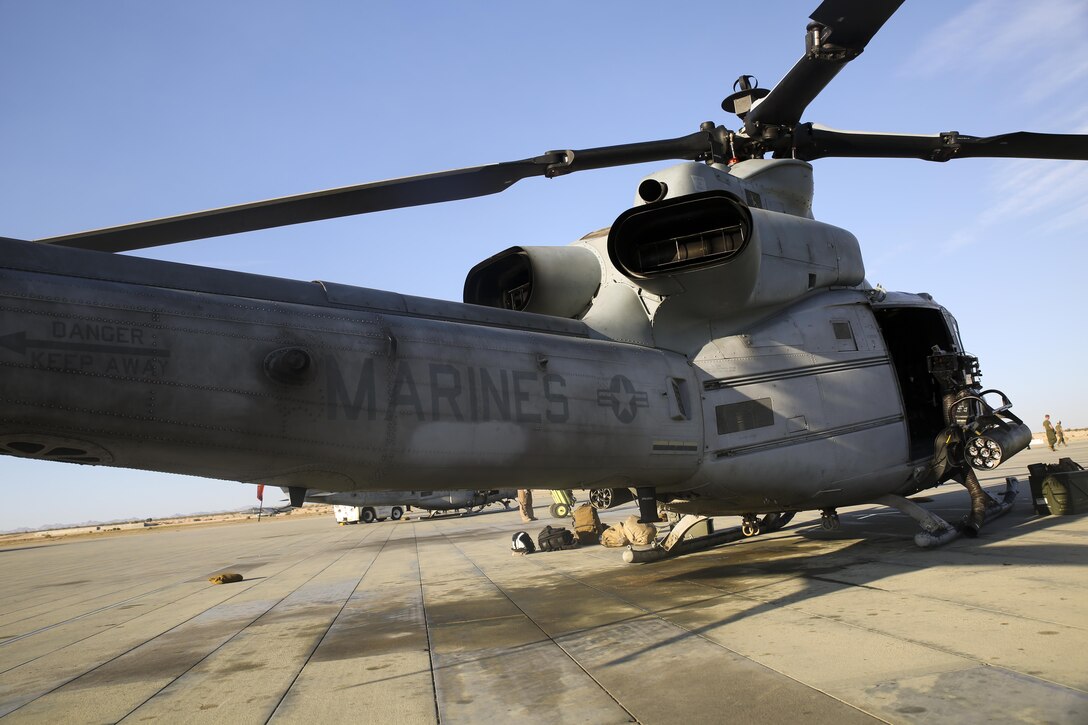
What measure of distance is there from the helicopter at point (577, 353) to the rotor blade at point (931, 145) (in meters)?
0.03

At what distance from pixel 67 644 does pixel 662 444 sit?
658 centimetres

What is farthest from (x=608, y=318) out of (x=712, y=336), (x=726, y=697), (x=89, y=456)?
(x=89, y=456)

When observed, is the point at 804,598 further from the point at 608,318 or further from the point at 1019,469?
the point at 1019,469

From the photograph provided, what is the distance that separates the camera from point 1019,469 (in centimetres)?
2273

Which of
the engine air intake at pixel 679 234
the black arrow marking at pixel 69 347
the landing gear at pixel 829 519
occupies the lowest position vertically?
the landing gear at pixel 829 519

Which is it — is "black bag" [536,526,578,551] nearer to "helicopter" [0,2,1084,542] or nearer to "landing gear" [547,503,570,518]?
"helicopter" [0,2,1084,542]

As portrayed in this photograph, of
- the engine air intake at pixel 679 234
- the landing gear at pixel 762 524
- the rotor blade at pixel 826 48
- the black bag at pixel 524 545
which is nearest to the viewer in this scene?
the rotor blade at pixel 826 48

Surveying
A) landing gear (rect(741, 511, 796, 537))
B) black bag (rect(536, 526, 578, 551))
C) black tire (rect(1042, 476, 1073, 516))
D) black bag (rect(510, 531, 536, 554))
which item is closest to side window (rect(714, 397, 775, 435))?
landing gear (rect(741, 511, 796, 537))

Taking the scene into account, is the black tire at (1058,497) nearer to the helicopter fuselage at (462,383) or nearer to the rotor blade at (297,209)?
the helicopter fuselage at (462,383)

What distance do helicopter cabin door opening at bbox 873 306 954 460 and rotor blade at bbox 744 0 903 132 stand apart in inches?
131

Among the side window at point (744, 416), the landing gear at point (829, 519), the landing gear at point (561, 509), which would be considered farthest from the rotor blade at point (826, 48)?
the landing gear at point (561, 509)

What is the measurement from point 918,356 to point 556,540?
22.8ft

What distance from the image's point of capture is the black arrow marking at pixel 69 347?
3.96 meters

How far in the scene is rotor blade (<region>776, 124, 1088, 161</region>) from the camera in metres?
8.20
